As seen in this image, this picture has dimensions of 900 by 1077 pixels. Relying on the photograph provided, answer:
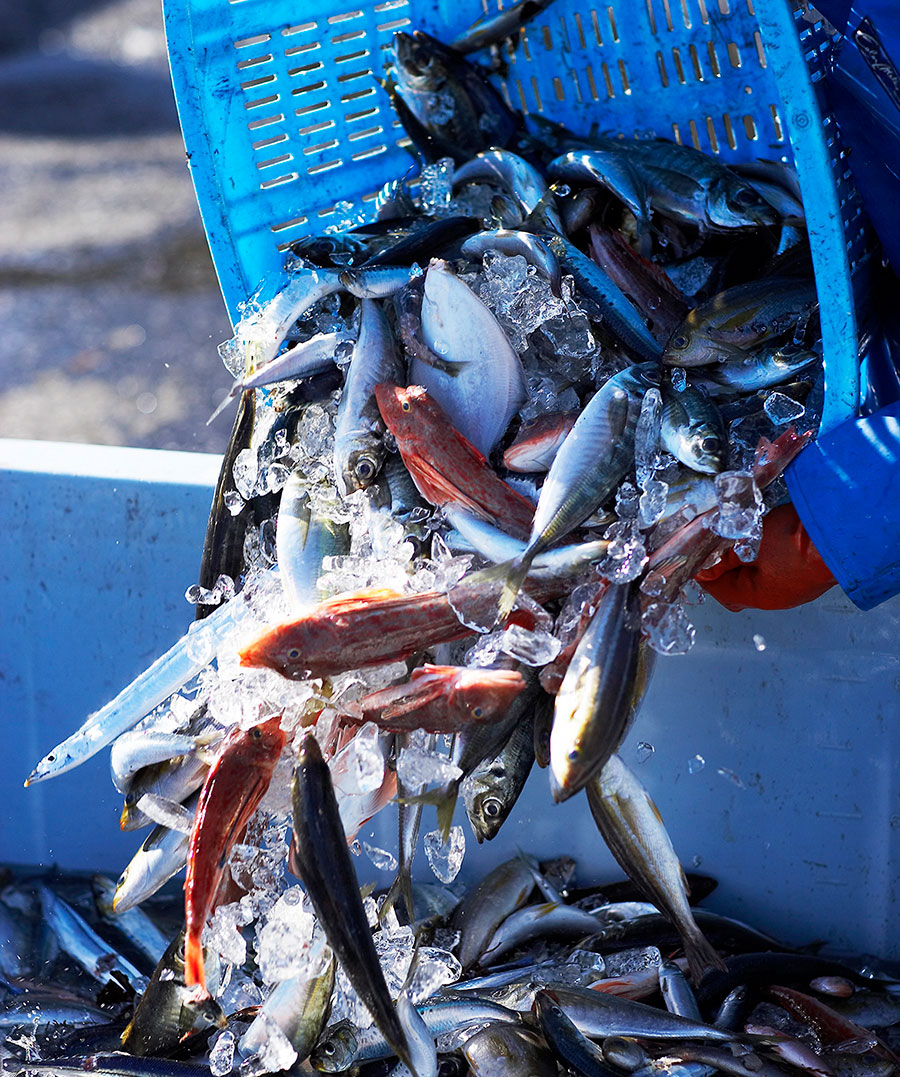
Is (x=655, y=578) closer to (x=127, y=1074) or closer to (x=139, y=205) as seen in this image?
(x=127, y=1074)

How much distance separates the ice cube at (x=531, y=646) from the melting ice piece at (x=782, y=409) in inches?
22.3

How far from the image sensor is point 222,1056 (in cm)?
180

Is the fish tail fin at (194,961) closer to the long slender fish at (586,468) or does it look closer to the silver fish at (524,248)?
the long slender fish at (586,468)

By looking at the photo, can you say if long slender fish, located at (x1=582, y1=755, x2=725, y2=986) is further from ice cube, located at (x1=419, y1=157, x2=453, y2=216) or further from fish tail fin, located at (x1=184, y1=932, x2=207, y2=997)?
ice cube, located at (x1=419, y1=157, x2=453, y2=216)

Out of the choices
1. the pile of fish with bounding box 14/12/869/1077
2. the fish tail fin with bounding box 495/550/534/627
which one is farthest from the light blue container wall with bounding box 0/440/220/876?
the fish tail fin with bounding box 495/550/534/627

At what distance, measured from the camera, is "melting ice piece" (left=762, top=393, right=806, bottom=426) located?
5.74 feet

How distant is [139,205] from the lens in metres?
6.96

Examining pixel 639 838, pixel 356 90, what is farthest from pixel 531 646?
pixel 356 90

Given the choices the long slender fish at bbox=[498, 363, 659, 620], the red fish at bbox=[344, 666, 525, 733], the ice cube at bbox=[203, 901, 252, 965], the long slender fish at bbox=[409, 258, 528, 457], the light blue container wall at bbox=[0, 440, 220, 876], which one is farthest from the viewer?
the light blue container wall at bbox=[0, 440, 220, 876]

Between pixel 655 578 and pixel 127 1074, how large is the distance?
3.81ft

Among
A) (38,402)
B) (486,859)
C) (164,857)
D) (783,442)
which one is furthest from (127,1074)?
(38,402)

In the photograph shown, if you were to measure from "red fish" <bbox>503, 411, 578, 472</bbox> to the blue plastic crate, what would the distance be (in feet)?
2.71

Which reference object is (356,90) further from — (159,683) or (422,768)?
(422,768)

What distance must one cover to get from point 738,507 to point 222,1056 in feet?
3.92
